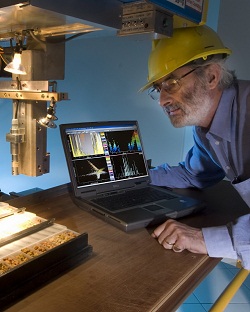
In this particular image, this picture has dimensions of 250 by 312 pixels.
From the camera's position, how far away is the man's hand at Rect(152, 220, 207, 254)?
87cm

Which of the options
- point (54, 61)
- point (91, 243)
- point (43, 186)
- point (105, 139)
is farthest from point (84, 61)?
point (91, 243)

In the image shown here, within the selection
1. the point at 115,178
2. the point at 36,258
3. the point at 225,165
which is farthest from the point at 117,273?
the point at 225,165

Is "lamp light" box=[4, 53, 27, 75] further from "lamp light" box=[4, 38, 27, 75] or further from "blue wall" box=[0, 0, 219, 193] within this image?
"blue wall" box=[0, 0, 219, 193]

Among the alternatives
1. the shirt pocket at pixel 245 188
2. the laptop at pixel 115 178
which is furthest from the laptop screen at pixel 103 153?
the shirt pocket at pixel 245 188

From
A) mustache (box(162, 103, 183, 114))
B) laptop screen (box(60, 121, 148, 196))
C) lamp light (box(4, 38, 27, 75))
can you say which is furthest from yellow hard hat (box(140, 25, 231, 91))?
lamp light (box(4, 38, 27, 75))

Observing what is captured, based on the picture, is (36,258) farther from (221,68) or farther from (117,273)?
(221,68)

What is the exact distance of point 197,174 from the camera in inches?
53.2

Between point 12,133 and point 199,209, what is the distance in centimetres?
66

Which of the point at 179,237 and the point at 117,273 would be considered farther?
the point at 179,237

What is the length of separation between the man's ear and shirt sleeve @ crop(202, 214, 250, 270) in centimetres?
52

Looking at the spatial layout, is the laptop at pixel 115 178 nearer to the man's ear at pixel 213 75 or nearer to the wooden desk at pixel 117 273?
the wooden desk at pixel 117 273

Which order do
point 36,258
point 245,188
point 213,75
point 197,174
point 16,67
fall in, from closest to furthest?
point 36,258 → point 16,67 → point 245,188 → point 213,75 → point 197,174

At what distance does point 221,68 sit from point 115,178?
0.56 meters

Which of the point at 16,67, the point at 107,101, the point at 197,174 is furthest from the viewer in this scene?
the point at 107,101
